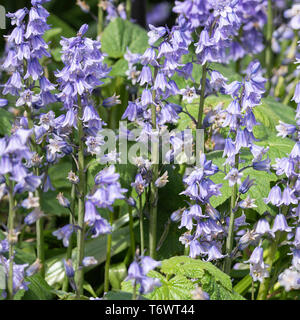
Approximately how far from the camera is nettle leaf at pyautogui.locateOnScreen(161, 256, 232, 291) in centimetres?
201

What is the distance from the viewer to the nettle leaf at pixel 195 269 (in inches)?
79.2

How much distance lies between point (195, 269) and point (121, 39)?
6.07 ft

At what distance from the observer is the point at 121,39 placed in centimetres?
346

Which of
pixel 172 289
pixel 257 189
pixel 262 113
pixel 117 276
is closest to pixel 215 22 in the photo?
pixel 257 189

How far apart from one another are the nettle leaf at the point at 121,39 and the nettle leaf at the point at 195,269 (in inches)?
66.7

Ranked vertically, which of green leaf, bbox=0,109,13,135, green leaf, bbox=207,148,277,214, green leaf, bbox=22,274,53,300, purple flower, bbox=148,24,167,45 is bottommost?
green leaf, bbox=22,274,53,300

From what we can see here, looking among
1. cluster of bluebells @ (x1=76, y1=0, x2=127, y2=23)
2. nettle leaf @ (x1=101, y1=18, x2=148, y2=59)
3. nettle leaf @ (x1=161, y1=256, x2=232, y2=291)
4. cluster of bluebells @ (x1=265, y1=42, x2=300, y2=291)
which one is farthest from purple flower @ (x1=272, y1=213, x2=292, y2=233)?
cluster of bluebells @ (x1=76, y1=0, x2=127, y2=23)

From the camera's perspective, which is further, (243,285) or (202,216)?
(243,285)

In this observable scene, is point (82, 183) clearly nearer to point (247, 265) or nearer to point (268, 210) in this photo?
point (268, 210)

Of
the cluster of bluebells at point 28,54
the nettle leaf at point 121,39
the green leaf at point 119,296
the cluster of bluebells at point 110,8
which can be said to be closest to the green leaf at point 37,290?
the green leaf at point 119,296

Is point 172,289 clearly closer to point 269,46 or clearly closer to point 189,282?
point 189,282

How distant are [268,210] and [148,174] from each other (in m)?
0.51
